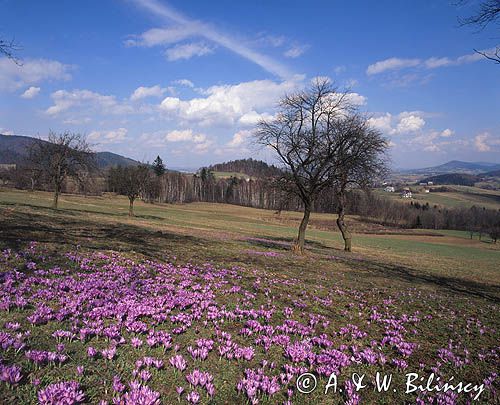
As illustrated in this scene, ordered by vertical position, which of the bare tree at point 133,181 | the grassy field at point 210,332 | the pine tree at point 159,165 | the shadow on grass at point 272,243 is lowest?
the shadow on grass at point 272,243

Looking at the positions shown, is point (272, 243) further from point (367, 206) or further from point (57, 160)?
point (367, 206)

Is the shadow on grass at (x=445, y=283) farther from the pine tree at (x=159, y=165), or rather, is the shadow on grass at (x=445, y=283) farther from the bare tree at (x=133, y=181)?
the pine tree at (x=159, y=165)

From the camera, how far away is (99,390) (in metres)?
3.89

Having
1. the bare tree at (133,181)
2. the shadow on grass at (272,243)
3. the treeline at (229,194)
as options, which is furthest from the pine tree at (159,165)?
the shadow on grass at (272,243)

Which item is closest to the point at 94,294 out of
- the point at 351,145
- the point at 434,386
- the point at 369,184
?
the point at 434,386

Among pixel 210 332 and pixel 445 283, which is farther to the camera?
pixel 445 283

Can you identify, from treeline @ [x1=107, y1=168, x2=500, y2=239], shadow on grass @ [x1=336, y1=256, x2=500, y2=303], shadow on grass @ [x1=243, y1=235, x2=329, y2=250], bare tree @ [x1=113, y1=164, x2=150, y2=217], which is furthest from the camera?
treeline @ [x1=107, y1=168, x2=500, y2=239]

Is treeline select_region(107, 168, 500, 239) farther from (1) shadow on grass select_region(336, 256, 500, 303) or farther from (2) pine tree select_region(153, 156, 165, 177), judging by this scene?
(1) shadow on grass select_region(336, 256, 500, 303)

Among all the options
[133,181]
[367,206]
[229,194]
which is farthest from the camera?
[229,194]

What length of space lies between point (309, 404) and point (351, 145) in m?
19.9

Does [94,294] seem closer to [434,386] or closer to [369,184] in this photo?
[434,386]

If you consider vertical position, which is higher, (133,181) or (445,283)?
(133,181)

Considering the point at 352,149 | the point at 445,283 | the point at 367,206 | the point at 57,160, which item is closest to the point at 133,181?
the point at 57,160

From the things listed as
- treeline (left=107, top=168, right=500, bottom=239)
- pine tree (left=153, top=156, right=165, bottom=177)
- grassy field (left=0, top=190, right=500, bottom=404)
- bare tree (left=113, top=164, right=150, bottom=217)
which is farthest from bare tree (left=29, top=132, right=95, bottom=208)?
pine tree (left=153, top=156, right=165, bottom=177)
